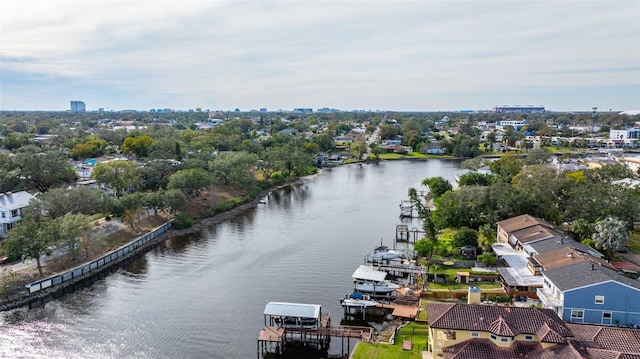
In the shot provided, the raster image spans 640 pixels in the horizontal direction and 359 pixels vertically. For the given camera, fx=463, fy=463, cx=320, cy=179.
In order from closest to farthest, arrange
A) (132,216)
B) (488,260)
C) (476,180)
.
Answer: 1. (488,260)
2. (132,216)
3. (476,180)

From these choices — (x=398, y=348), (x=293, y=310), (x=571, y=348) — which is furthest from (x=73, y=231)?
(x=571, y=348)

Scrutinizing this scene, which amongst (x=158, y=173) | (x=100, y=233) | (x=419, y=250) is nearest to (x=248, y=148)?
(x=158, y=173)

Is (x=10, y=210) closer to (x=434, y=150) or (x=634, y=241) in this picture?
(x=634, y=241)

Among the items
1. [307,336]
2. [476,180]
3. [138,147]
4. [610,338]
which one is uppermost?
[138,147]

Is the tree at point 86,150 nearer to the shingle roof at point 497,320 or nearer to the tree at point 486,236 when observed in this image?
the tree at point 486,236

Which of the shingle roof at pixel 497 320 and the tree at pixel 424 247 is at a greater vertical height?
the shingle roof at pixel 497 320

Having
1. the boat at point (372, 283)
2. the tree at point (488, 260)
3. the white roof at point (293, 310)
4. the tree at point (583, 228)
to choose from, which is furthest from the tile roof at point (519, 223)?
the white roof at point (293, 310)
